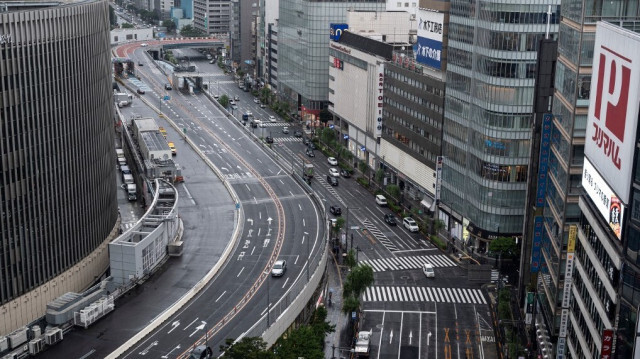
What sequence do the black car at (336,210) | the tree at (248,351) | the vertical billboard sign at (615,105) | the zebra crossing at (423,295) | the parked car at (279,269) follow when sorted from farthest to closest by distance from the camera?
the black car at (336,210) < the zebra crossing at (423,295) < the parked car at (279,269) < the tree at (248,351) < the vertical billboard sign at (615,105)

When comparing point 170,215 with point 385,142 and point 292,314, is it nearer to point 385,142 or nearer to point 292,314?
point 292,314

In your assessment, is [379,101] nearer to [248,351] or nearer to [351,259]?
[351,259]

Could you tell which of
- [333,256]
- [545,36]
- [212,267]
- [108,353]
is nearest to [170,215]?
[212,267]

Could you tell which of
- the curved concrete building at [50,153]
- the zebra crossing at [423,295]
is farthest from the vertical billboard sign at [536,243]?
the curved concrete building at [50,153]

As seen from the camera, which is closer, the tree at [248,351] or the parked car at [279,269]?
the tree at [248,351]

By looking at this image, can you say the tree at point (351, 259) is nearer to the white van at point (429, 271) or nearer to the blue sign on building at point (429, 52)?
the white van at point (429, 271)

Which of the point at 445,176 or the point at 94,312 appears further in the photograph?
the point at 445,176

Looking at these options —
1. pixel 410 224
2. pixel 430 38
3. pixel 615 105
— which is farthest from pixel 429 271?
pixel 615 105
